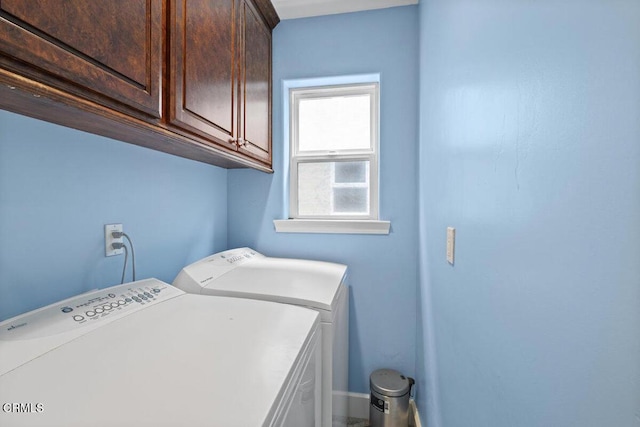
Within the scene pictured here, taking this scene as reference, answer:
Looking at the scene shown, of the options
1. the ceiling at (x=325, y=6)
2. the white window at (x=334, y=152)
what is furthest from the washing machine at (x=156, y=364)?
the ceiling at (x=325, y=6)

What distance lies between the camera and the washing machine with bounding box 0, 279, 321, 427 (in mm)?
494

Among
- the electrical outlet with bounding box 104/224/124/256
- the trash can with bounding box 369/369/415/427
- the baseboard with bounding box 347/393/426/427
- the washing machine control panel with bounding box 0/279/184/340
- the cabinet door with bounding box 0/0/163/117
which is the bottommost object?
the baseboard with bounding box 347/393/426/427

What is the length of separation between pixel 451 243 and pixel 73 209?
133 centimetres

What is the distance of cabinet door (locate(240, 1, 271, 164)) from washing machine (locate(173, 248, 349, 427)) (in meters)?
0.62

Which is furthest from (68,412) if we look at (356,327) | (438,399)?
(356,327)

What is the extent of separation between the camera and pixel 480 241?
30.0 inches

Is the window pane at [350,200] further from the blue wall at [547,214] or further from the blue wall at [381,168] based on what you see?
the blue wall at [547,214]

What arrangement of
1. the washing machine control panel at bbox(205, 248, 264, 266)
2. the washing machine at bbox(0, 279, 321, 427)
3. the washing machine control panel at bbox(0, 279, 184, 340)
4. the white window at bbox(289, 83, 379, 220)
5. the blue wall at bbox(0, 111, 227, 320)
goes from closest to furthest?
1. the washing machine at bbox(0, 279, 321, 427)
2. the washing machine control panel at bbox(0, 279, 184, 340)
3. the blue wall at bbox(0, 111, 227, 320)
4. the washing machine control panel at bbox(205, 248, 264, 266)
5. the white window at bbox(289, 83, 379, 220)

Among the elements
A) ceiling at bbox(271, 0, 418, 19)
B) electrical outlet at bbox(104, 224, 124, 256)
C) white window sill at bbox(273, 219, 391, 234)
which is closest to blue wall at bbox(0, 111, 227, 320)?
electrical outlet at bbox(104, 224, 124, 256)

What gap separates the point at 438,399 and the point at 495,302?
0.79m

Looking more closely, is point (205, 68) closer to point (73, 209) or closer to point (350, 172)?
point (73, 209)

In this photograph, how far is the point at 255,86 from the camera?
1.66 meters

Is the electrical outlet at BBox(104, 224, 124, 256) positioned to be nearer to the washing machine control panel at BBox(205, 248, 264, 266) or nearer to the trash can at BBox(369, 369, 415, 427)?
the washing machine control panel at BBox(205, 248, 264, 266)

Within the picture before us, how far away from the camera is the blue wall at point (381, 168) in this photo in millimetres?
1847
